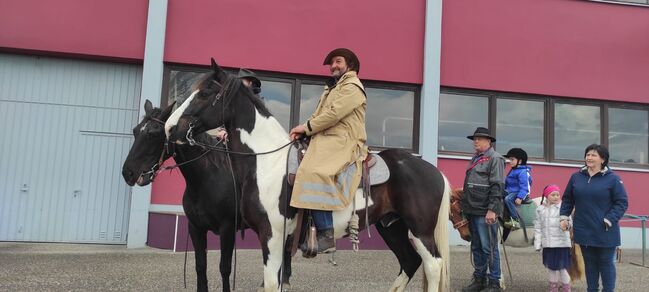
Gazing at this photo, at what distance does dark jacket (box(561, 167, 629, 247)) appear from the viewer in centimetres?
422

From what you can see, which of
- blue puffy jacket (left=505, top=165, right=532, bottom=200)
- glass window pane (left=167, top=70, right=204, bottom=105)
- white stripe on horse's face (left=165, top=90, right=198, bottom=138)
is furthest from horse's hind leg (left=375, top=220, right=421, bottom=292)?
glass window pane (left=167, top=70, right=204, bottom=105)

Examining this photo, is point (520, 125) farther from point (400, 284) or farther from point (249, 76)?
point (249, 76)

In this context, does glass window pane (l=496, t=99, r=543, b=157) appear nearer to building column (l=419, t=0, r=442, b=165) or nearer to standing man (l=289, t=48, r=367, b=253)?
building column (l=419, t=0, r=442, b=165)

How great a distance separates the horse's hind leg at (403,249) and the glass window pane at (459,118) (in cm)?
490

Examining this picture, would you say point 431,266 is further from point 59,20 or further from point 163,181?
point 59,20

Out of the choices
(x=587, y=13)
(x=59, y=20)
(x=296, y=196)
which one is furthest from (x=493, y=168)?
(x=59, y=20)

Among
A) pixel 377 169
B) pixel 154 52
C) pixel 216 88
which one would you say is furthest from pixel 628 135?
pixel 154 52

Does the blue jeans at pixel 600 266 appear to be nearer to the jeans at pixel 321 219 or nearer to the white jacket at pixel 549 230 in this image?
the white jacket at pixel 549 230

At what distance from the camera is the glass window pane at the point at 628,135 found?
9.62 metres

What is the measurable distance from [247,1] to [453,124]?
4627 mm

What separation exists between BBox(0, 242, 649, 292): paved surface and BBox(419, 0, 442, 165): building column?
2.05 meters

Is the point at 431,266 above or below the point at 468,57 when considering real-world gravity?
below

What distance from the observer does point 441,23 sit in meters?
8.87

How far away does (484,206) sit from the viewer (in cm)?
521
